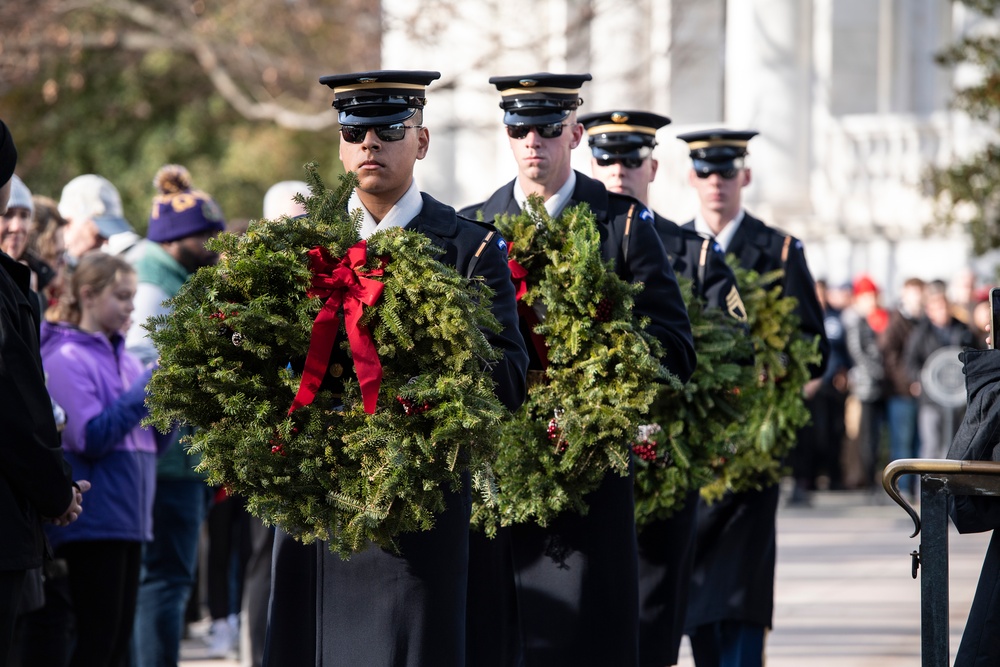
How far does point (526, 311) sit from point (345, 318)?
5.25ft

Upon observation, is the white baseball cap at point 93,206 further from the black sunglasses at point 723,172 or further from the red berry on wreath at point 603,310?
the red berry on wreath at point 603,310

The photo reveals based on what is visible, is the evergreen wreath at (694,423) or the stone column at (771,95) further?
the stone column at (771,95)

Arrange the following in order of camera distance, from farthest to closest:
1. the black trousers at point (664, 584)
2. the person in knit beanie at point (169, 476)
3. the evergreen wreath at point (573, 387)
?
1. the person in knit beanie at point (169, 476)
2. the black trousers at point (664, 584)
3. the evergreen wreath at point (573, 387)

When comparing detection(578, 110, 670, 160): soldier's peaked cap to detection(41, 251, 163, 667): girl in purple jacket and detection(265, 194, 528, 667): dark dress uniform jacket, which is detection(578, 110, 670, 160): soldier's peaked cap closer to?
detection(41, 251, 163, 667): girl in purple jacket

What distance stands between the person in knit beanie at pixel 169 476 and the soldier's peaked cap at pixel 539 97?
1401 millimetres

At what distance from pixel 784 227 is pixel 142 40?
969cm

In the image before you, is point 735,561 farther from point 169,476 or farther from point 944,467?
point 944,467

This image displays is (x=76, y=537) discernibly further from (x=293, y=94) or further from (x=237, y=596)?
(x=293, y=94)

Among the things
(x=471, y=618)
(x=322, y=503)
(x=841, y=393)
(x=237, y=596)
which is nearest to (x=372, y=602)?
(x=322, y=503)

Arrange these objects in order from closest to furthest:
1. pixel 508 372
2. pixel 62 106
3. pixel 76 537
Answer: pixel 508 372 → pixel 76 537 → pixel 62 106

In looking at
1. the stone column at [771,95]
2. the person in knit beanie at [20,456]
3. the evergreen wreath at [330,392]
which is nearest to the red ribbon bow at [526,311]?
the evergreen wreath at [330,392]

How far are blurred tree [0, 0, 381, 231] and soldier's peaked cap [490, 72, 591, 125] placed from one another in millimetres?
13661

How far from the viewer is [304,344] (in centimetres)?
474

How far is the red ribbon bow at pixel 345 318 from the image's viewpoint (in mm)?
4625
